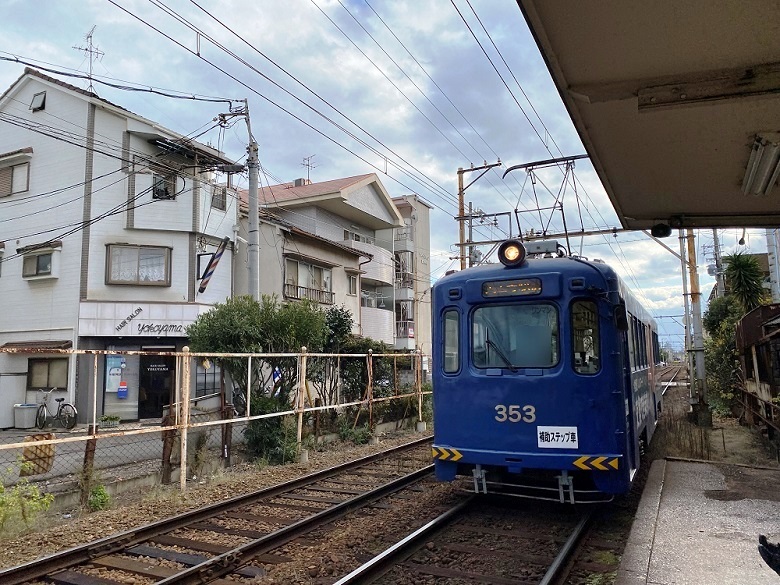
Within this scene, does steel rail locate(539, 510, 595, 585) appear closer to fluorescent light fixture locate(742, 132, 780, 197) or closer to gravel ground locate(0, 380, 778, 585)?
gravel ground locate(0, 380, 778, 585)

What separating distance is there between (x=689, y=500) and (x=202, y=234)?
17.5 metres

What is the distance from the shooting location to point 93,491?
24.8 feet

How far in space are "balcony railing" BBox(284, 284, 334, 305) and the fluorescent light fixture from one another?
61.8 ft

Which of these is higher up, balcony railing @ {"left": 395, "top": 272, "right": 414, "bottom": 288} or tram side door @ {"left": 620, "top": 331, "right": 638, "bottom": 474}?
balcony railing @ {"left": 395, "top": 272, "right": 414, "bottom": 288}

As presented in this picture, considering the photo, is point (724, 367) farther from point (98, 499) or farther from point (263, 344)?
point (98, 499)

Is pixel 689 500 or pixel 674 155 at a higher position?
pixel 674 155

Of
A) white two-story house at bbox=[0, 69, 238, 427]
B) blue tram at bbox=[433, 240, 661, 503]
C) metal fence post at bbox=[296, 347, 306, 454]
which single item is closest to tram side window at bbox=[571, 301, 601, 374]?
blue tram at bbox=[433, 240, 661, 503]

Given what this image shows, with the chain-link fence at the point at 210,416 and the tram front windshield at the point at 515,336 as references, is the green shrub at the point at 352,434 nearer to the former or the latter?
A: the chain-link fence at the point at 210,416

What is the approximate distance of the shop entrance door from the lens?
18.9 metres

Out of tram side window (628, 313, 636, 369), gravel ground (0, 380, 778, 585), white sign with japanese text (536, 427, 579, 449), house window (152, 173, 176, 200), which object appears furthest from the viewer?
house window (152, 173, 176, 200)

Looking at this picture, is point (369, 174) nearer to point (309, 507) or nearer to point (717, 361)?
point (717, 361)

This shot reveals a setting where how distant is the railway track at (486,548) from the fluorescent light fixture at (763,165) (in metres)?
3.60

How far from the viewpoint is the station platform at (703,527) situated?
4.27m

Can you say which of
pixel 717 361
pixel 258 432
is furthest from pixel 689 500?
pixel 717 361
